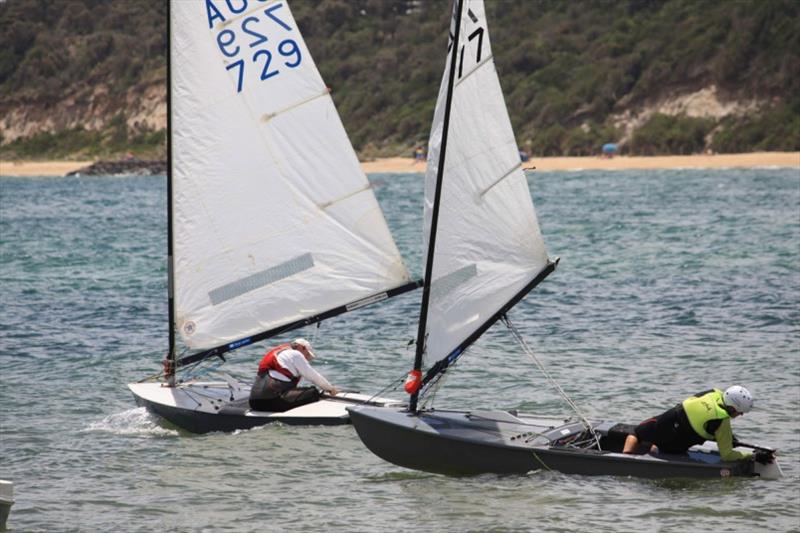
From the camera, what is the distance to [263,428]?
16828 millimetres

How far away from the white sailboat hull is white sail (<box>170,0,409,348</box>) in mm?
748

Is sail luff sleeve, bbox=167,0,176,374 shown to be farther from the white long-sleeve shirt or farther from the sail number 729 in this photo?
the white long-sleeve shirt

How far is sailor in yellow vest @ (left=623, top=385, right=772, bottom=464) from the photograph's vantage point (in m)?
14.2

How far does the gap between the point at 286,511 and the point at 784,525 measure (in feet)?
16.4

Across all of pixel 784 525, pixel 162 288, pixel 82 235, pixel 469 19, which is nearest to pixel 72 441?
pixel 469 19

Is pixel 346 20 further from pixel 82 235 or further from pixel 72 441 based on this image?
pixel 72 441

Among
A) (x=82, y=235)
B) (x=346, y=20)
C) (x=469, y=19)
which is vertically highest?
(x=346, y=20)

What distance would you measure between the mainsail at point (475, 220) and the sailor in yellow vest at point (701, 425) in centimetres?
222

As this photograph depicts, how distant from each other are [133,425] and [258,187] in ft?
11.7

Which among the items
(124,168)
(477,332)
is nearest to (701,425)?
(477,332)

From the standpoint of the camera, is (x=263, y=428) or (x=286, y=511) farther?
(x=263, y=428)

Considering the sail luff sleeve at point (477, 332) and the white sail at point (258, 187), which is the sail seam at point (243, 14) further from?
the sail luff sleeve at point (477, 332)

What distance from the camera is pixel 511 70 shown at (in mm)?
101938

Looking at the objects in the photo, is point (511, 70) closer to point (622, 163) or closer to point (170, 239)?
point (622, 163)
